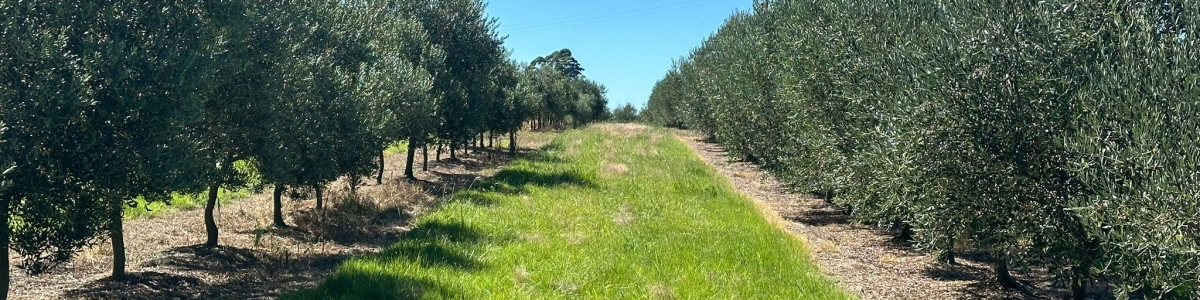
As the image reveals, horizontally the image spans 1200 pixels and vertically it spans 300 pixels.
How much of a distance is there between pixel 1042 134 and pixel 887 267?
6765 millimetres

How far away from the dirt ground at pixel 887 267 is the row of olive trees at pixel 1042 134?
0.62m

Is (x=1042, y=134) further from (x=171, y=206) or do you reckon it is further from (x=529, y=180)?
(x=529, y=180)

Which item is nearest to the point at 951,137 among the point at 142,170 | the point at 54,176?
the point at 142,170

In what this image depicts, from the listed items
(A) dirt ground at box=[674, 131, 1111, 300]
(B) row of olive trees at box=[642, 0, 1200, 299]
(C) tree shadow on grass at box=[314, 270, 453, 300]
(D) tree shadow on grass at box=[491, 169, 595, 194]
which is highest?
(B) row of olive trees at box=[642, 0, 1200, 299]

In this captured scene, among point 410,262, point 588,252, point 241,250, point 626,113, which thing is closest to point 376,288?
point 410,262

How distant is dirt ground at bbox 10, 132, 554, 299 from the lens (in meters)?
13.2

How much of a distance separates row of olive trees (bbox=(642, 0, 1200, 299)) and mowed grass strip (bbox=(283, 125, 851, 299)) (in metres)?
2.66

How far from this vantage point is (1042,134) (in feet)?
34.1

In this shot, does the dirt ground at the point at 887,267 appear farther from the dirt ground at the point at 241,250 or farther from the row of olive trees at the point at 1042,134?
the dirt ground at the point at 241,250

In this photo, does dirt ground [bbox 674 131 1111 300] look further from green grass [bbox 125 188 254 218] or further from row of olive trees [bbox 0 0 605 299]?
green grass [bbox 125 188 254 218]

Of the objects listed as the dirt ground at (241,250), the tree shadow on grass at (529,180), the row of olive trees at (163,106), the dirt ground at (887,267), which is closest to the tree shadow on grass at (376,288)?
the dirt ground at (241,250)

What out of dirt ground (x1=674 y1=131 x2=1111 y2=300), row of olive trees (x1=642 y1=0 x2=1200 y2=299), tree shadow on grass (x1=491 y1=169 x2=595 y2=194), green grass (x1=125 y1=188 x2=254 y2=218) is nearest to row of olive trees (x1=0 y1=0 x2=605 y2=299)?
green grass (x1=125 y1=188 x2=254 y2=218)

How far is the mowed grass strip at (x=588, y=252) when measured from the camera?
12781mm

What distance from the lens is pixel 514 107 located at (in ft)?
151
